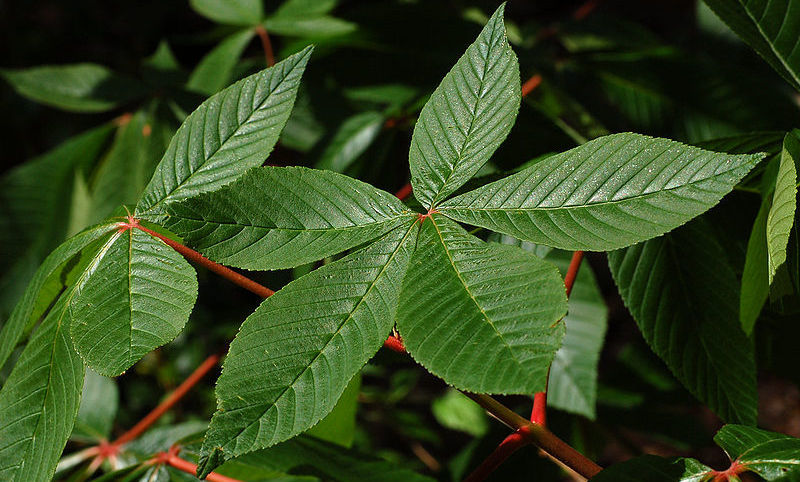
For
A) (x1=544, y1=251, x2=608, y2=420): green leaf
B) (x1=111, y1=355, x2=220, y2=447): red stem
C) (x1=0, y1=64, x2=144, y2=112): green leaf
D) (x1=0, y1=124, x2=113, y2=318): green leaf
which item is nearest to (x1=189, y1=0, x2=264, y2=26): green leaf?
(x1=0, y1=64, x2=144, y2=112): green leaf

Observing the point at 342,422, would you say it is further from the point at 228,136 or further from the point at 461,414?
the point at 461,414

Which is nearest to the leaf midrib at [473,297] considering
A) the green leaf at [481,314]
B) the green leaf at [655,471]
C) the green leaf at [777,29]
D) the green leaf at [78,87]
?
the green leaf at [481,314]

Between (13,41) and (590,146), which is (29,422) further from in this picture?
(13,41)

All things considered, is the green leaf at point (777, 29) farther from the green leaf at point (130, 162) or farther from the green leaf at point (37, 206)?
the green leaf at point (37, 206)

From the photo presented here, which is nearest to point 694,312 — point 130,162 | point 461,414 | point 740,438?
point 740,438

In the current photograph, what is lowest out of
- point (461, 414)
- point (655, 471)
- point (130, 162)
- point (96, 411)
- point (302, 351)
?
point (461, 414)
